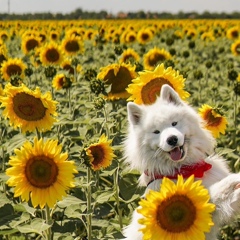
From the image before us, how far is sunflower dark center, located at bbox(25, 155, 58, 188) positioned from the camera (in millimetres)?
2461

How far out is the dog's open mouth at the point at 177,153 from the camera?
2602mm

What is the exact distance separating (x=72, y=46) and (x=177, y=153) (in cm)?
490

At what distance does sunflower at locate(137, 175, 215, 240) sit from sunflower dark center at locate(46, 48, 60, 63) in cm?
455

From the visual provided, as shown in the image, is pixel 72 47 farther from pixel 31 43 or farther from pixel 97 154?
pixel 97 154

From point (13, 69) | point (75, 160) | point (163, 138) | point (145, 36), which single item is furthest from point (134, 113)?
point (145, 36)

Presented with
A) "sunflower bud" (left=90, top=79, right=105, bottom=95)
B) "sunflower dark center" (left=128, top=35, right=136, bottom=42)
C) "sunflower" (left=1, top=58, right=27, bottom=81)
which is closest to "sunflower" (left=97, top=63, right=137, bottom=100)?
"sunflower bud" (left=90, top=79, right=105, bottom=95)

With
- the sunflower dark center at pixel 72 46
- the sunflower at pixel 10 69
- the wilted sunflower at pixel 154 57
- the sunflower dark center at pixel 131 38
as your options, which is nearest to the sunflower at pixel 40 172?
the sunflower at pixel 10 69

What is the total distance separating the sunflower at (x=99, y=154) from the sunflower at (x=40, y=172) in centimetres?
25

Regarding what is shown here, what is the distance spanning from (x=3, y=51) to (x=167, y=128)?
3886 mm

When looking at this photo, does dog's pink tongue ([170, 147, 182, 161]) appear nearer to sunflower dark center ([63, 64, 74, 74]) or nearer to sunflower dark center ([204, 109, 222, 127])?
sunflower dark center ([204, 109, 222, 127])

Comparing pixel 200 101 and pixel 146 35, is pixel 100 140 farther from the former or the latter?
pixel 146 35

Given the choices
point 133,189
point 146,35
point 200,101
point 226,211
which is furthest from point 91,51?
point 226,211

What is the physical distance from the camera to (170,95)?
2896 mm

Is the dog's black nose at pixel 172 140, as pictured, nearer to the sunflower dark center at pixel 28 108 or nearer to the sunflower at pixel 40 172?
the sunflower at pixel 40 172
